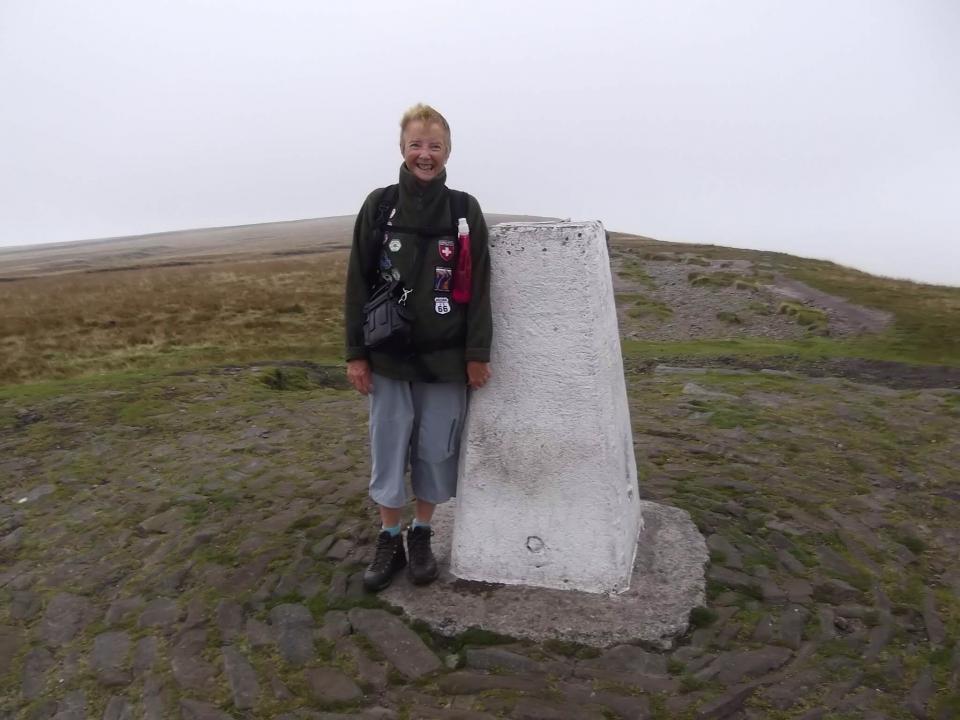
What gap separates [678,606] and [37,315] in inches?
1002

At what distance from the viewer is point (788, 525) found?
226 inches

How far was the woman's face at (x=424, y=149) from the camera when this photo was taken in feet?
13.7

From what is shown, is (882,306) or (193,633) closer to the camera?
(193,633)

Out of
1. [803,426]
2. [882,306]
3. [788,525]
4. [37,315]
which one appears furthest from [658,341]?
[37,315]

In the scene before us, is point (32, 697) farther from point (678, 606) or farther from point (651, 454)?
point (651, 454)

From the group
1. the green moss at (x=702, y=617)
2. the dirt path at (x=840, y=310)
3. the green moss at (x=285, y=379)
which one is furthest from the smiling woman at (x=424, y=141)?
the dirt path at (x=840, y=310)

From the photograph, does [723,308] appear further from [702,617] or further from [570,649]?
[570,649]

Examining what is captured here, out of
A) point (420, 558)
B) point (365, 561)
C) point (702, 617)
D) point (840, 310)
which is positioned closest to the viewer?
point (702, 617)

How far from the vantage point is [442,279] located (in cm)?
433

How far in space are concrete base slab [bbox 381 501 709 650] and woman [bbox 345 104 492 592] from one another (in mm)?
684

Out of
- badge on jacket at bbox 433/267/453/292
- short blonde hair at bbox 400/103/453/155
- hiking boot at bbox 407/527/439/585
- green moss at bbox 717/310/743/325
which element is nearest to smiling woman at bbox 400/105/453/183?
short blonde hair at bbox 400/103/453/155

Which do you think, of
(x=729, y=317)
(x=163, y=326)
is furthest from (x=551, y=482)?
(x=163, y=326)

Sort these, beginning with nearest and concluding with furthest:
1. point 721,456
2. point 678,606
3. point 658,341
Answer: point 678,606 < point 721,456 < point 658,341

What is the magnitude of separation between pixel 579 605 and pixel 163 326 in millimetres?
20227
